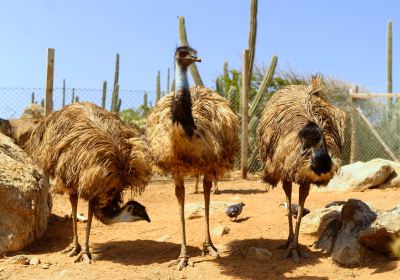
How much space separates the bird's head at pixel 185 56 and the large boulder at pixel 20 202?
8.04 ft

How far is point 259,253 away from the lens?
5785 mm

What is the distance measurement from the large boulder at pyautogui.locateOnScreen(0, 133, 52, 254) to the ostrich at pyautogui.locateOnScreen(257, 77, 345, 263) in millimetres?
2685

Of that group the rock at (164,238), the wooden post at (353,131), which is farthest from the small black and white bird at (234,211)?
the wooden post at (353,131)

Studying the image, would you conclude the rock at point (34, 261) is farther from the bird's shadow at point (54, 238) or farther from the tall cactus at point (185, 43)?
the tall cactus at point (185, 43)

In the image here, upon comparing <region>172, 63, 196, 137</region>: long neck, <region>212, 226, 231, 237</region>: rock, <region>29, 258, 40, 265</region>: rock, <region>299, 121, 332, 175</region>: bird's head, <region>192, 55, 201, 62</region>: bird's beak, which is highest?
<region>192, 55, 201, 62</region>: bird's beak

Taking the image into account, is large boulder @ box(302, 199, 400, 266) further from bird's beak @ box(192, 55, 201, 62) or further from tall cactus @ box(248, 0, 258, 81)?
tall cactus @ box(248, 0, 258, 81)

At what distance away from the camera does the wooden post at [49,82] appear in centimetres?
985

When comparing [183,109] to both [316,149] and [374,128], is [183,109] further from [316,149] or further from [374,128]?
[374,128]

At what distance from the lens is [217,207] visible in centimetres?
769

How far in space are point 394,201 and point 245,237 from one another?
2475 mm

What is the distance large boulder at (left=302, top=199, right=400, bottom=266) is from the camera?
17.6ft

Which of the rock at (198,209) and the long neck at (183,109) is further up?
the long neck at (183,109)

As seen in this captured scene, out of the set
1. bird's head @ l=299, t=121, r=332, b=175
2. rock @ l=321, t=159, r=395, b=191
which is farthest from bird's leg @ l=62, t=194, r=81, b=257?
rock @ l=321, t=159, r=395, b=191

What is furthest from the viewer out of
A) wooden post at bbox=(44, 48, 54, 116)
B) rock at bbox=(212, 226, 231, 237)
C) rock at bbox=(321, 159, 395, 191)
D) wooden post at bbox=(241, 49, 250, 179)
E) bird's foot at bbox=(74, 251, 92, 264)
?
wooden post at bbox=(241, 49, 250, 179)
